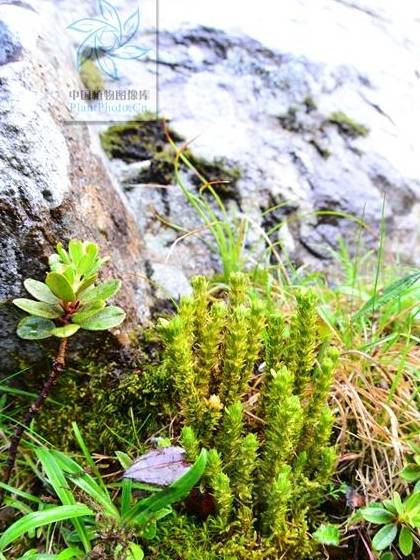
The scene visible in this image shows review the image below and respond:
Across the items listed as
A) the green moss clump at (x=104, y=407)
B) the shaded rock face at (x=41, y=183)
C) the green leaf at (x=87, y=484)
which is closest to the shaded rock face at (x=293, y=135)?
the shaded rock face at (x=41, y=183)

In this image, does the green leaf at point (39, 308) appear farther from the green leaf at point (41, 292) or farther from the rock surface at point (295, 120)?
the rock surface at point (295, 120)

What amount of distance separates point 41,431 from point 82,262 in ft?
2.25

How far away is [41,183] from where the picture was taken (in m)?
1.77

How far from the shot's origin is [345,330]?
7.14ft

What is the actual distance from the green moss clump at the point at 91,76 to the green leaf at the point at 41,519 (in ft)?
6.76

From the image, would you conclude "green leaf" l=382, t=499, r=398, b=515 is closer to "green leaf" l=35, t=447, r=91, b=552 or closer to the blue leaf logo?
"green leaf" l=35, t=447, r=91, b=552

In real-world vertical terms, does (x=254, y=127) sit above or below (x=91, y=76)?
below

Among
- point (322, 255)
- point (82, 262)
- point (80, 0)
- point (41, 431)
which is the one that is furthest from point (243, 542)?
point (80, 0)

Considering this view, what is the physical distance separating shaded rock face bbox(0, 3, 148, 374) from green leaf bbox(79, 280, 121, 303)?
252 mm

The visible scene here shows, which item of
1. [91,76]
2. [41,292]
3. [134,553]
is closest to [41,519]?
[134,553]

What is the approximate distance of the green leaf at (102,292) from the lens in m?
1.62

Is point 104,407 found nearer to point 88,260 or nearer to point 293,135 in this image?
point 88,260

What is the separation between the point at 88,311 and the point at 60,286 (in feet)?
0.40

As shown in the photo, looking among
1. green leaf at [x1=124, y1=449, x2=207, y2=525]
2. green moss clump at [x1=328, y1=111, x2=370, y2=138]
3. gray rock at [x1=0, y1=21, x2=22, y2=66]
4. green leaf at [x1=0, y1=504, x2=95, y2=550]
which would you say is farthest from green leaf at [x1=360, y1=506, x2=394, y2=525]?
green moss clump at [x1=328, y1=111, x2=370, y2=138]
